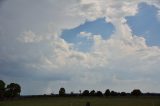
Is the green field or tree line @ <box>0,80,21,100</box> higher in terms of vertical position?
tree line @ <box>0,80,21,100</box>

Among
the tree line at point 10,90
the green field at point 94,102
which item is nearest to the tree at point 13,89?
the tree line at point 10,90

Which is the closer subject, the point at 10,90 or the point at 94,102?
the point at 94,102

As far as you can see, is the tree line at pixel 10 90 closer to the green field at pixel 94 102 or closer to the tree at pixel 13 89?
the tree at pixel 13 89

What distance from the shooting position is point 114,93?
7589 inches

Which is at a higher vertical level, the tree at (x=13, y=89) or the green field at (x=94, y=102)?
the tree at (x=13, y=89)

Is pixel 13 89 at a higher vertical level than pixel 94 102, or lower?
higher

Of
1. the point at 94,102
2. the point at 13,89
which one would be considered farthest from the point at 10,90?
the point at 94,102

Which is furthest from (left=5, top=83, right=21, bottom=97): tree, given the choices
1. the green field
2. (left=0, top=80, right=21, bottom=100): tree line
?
the green field

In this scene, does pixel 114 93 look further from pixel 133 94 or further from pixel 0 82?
pixel 0 82

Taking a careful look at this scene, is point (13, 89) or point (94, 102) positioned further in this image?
point (13, 89)

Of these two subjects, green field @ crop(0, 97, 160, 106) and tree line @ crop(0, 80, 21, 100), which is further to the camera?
tree line @ crop(0, 80, 21, 100)

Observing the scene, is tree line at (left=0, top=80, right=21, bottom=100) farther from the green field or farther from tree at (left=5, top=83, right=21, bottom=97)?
the green field

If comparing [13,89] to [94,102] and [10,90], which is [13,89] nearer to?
[10,90]

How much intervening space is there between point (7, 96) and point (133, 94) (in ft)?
204
